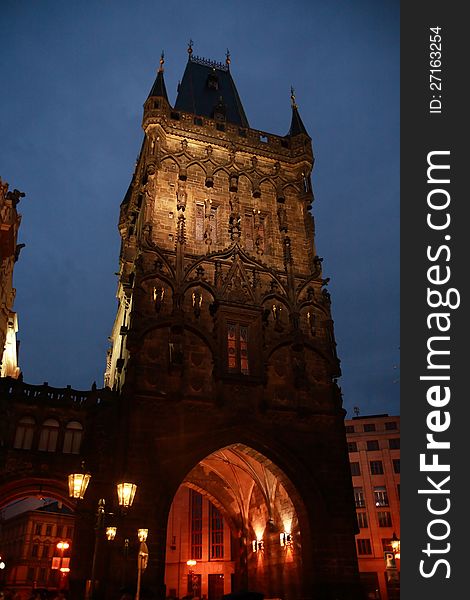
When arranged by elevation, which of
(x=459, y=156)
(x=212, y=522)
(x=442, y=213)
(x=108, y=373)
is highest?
(x=108, y=373)

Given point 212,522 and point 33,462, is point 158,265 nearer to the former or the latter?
point 33,462

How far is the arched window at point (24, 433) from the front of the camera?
19.0m

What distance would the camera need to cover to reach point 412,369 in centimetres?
970

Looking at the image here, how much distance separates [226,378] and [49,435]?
7.00m

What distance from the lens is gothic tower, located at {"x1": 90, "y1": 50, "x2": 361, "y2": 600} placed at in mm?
19219

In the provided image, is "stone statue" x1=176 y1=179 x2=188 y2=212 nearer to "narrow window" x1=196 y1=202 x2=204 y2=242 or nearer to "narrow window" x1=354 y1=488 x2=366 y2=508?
"narrow window" x1=196 y1=202 x2=204 y2=242

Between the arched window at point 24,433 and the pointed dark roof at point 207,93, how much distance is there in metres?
20.7

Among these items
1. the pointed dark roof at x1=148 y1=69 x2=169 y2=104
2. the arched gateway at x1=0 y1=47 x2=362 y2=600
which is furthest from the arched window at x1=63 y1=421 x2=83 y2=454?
the pointed dark roof at x1=148 y1=69 x2=169 y2=104

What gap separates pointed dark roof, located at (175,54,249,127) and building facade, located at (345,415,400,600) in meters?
29.8

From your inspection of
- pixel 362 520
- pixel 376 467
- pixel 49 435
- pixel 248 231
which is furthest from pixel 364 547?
pixel 49 435

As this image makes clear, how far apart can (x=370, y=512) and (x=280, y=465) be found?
91.7 feet

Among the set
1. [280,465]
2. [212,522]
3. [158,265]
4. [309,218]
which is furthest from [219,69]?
[212,522]

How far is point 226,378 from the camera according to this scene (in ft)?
68.9

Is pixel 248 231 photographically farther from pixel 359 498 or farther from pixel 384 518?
pixel 384 518
